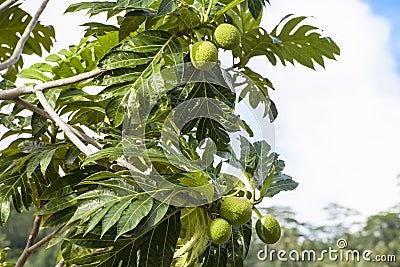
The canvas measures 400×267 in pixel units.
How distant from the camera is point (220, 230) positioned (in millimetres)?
1010

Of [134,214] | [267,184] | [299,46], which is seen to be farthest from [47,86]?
[299,46]

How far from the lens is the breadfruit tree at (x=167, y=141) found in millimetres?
1053

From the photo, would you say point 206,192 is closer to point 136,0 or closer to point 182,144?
point 182,144

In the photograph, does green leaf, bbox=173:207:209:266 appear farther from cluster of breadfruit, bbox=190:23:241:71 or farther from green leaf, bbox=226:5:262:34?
green leaf, bbox=226:5:262:34

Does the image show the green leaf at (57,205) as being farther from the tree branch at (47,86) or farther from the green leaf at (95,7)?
the green leaf at (95,7)

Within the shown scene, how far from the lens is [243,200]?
3.39 ft

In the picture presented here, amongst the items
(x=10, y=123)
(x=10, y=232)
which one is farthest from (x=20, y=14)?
(x=10, y=232)

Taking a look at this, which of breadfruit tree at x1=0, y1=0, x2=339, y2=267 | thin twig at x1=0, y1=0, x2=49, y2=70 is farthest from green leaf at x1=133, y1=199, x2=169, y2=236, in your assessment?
thin twig at x1=0, y1=0, x2=49, y2=70

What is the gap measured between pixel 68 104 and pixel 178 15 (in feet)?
1.23

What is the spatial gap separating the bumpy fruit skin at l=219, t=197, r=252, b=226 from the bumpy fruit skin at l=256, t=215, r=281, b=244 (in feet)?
0.14

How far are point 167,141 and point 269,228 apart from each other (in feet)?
0.90

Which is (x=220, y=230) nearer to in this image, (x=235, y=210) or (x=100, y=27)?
(x=235, y=210)

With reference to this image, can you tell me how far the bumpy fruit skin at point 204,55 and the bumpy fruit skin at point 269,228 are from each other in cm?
27

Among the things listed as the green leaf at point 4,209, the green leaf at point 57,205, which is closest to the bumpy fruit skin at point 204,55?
the green leaf at point 57,205
